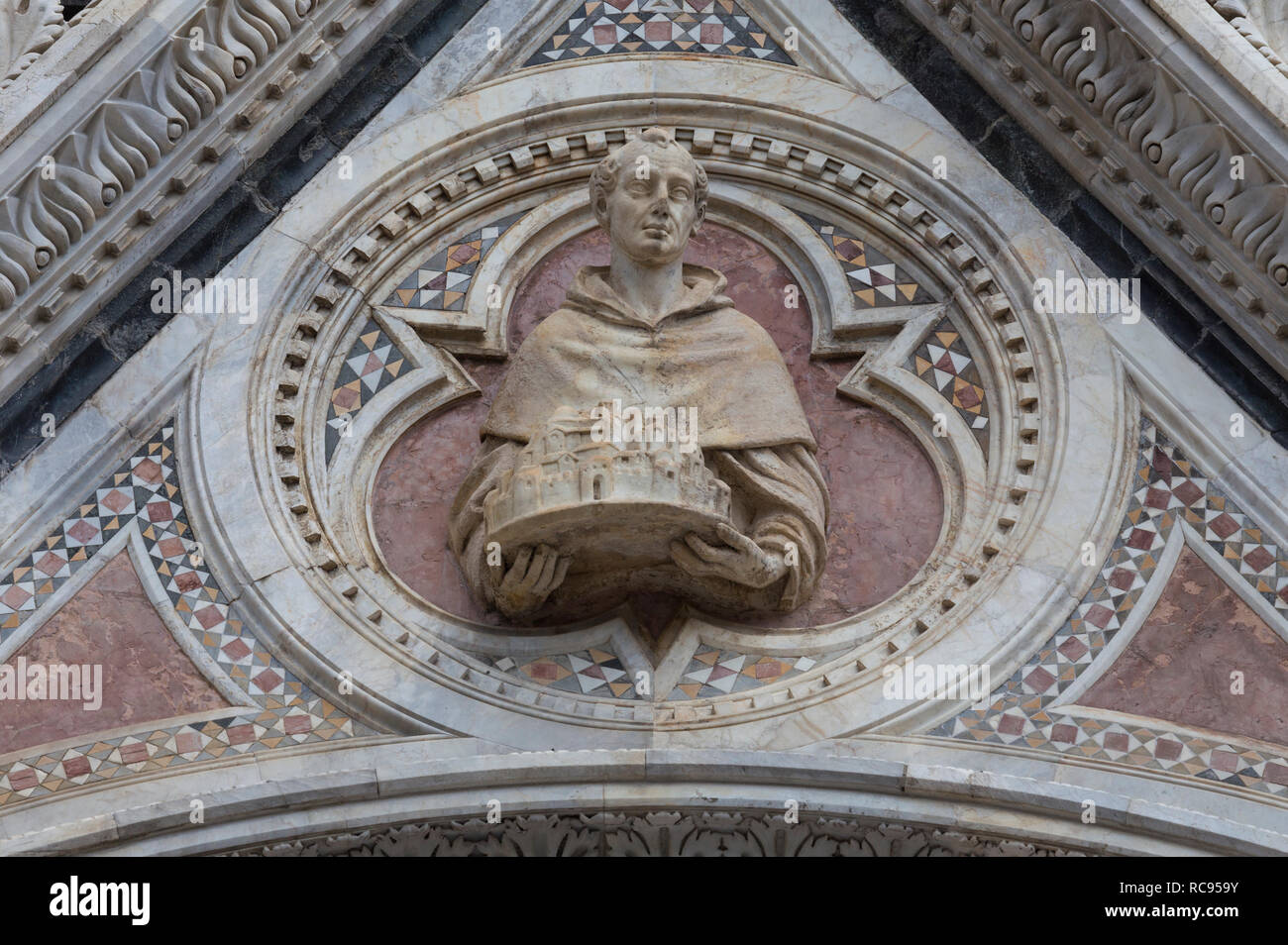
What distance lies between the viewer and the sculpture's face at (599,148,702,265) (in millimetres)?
11414

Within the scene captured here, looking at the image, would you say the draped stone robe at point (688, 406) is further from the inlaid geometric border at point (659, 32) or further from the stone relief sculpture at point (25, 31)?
the stone relief sculpture at point (25, 31)

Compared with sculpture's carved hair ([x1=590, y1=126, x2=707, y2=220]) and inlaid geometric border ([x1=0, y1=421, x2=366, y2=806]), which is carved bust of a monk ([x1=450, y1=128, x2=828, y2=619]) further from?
inlaid geometric border ([x1=0, y1=421, x2=366, y2=806])

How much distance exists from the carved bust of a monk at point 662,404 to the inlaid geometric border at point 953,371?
59 centimetres

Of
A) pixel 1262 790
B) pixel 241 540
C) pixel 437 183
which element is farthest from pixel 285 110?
pixel 1262 790

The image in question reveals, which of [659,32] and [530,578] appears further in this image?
[659,32]

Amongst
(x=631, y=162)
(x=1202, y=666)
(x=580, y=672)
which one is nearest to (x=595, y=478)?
(x=580, y=672)

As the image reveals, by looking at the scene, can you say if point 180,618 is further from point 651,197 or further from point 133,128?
point 651,197

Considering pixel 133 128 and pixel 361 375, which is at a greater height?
pixel 133 128

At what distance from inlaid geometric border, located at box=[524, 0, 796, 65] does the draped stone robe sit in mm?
1331

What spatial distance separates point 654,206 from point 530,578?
54.0 inches

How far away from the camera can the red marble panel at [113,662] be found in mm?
10805

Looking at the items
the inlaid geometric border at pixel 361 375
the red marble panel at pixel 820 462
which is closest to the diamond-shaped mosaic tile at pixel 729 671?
the red marble panel at pixel 820 462

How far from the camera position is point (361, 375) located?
11.8m

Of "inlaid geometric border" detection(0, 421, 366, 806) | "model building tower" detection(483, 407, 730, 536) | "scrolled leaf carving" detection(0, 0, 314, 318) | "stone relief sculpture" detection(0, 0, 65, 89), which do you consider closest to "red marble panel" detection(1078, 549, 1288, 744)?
"model building tower" detection(483, 407, 730, 536)
